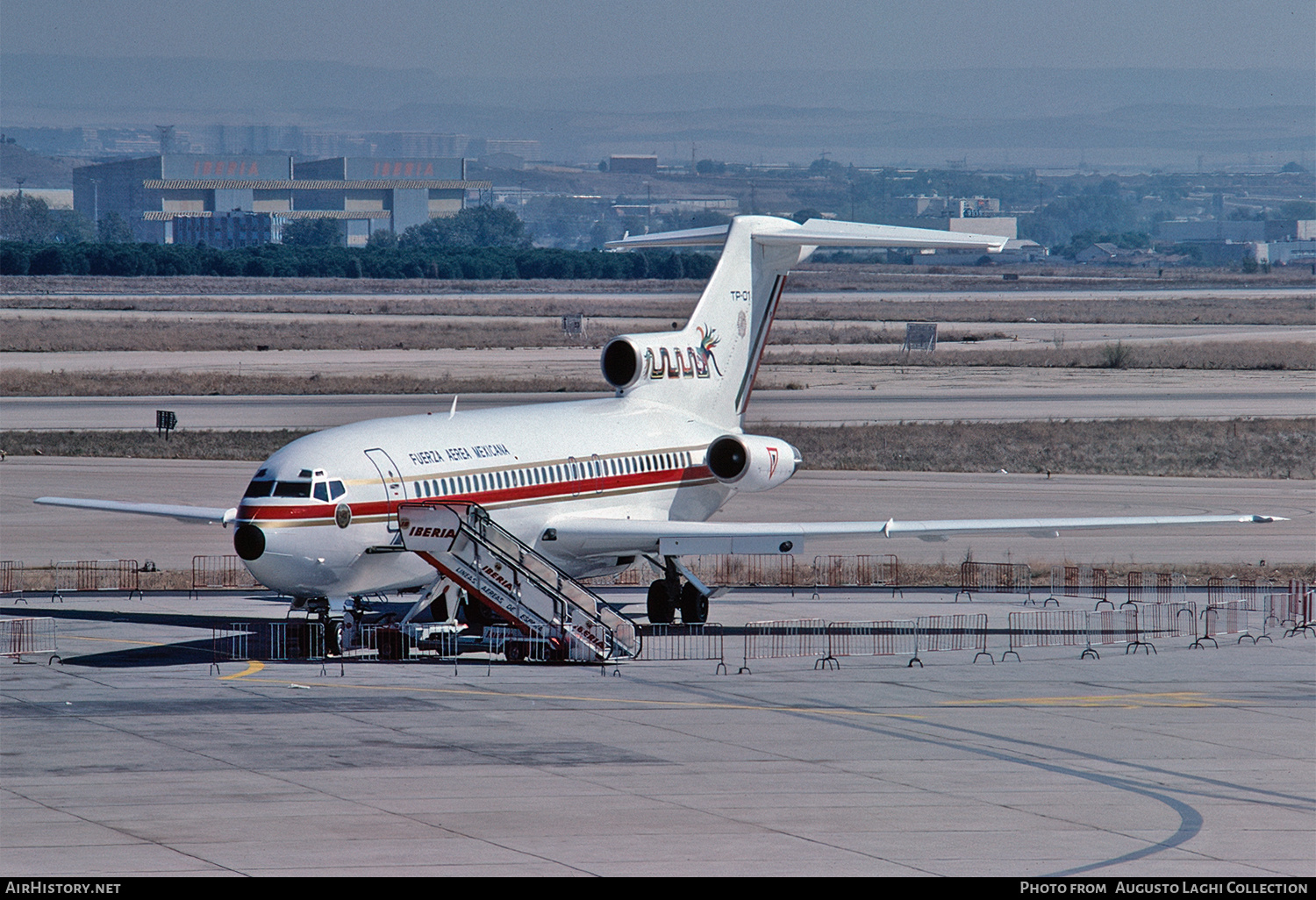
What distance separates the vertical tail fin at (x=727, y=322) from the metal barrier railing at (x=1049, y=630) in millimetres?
9247

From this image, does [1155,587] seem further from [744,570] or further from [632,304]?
[632,304]

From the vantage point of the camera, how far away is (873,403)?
284 feet

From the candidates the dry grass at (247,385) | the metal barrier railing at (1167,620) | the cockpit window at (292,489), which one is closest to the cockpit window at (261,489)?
the cockpit window at (292,489)

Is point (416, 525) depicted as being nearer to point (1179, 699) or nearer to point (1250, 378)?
point (1179, 699)

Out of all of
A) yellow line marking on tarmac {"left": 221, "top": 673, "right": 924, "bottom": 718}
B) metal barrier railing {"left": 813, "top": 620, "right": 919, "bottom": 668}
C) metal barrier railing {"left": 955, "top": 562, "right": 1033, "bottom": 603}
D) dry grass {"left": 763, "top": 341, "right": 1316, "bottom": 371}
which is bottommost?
metal barrier railing {"left": 955, "top": 562, "right": 1033, "bottom": 603}

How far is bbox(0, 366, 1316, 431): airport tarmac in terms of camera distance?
254ft

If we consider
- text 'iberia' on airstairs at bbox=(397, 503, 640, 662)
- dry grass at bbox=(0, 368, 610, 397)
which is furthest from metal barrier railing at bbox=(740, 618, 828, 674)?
dry grass at bbox=(0, 368, 610, 397)

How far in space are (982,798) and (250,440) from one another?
5219cm

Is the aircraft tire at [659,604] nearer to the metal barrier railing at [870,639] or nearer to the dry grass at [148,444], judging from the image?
the metal barrier railing at [870,639]

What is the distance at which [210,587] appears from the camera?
147 feet

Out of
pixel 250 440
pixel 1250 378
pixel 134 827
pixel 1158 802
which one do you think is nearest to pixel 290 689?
pixel 134 827

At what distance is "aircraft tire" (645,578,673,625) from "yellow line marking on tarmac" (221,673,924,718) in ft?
30.1

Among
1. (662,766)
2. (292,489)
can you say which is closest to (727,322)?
(292,489)

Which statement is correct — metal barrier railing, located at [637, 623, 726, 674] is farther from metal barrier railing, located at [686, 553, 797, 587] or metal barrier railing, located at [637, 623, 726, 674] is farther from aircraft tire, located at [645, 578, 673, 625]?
metal barrier railing, located at [686, 553, 797, 587]
